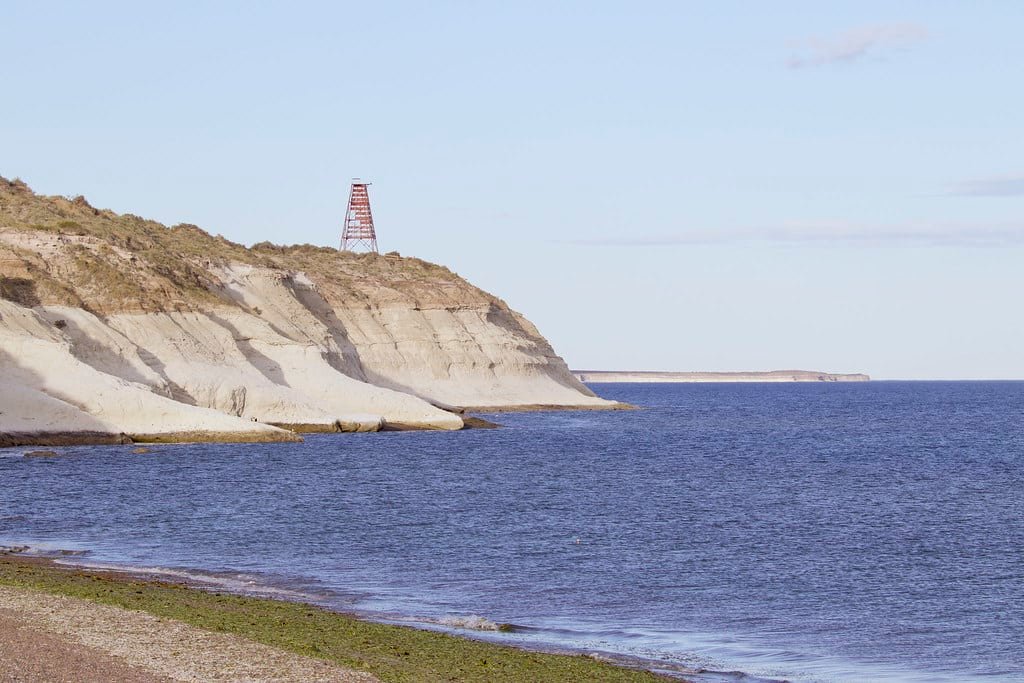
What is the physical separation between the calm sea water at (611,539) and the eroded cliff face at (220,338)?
4.02 meters

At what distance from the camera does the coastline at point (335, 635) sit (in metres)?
16.2

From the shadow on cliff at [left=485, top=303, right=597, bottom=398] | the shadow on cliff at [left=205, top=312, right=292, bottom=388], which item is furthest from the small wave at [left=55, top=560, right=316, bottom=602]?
the shadow on cliff at [left=485, top=303, right=597, bottom=398]

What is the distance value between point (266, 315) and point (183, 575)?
66.3m

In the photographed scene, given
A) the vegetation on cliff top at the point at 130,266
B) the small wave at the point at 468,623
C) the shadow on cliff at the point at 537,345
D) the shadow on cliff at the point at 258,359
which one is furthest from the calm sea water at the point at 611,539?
the shadow on cliff at the point at 537,345

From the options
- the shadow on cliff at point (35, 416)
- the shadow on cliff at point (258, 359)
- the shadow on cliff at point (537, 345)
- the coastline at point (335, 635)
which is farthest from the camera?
the shadow on cliff at point (537, 345)

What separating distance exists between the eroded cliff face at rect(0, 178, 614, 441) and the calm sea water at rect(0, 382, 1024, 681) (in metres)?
4.02

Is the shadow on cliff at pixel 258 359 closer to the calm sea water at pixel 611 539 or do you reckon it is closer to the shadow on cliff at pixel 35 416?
the calm sea water at pixel 611 539

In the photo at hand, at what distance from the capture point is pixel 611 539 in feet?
106

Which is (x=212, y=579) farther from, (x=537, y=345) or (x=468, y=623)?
(x=537, y=345)

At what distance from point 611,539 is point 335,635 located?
1491 centimetres

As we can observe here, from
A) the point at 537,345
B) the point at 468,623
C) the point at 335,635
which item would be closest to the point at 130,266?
the point at 537,345

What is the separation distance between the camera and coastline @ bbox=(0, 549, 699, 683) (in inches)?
639

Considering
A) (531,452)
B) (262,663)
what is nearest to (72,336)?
(531,452)

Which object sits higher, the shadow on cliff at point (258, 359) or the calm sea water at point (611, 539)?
the shadow on cliff at point (258, 359)
